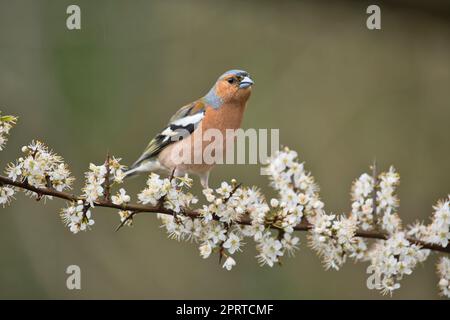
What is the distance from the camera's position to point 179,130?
4723mm

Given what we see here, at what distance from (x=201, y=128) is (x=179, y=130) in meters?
0.20

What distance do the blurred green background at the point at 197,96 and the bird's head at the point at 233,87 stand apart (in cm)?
319

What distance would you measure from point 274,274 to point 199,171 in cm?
381

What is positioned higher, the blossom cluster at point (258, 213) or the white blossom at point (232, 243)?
the blossom cluster at point (258, 213)

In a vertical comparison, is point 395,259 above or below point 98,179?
below

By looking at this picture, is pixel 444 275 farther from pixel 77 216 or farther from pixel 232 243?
pixel 77 216

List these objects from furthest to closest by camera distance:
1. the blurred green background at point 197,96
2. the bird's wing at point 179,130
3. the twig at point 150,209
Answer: the blurred green background at point 197,96 → the bird's wing at point 179,130 → the twig at point 150,209

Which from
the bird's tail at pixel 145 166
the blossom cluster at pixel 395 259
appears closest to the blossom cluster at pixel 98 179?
the bird's tail at pixel 145 166

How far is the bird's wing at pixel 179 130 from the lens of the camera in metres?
4.70

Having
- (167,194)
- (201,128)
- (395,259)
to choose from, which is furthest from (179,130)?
(395,259)

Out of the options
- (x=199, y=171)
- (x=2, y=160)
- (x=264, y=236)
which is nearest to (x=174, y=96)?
(x=2, y=160)

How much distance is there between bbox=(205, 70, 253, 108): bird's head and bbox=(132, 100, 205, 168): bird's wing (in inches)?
5.9

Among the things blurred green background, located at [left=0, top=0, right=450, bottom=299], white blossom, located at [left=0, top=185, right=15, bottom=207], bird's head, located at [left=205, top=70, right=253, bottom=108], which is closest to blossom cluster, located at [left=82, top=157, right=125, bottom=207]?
white blossom, located at [left=0, top=185, right=15, bottom=207]

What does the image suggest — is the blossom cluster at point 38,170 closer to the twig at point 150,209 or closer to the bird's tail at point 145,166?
the twig at point 150,209
